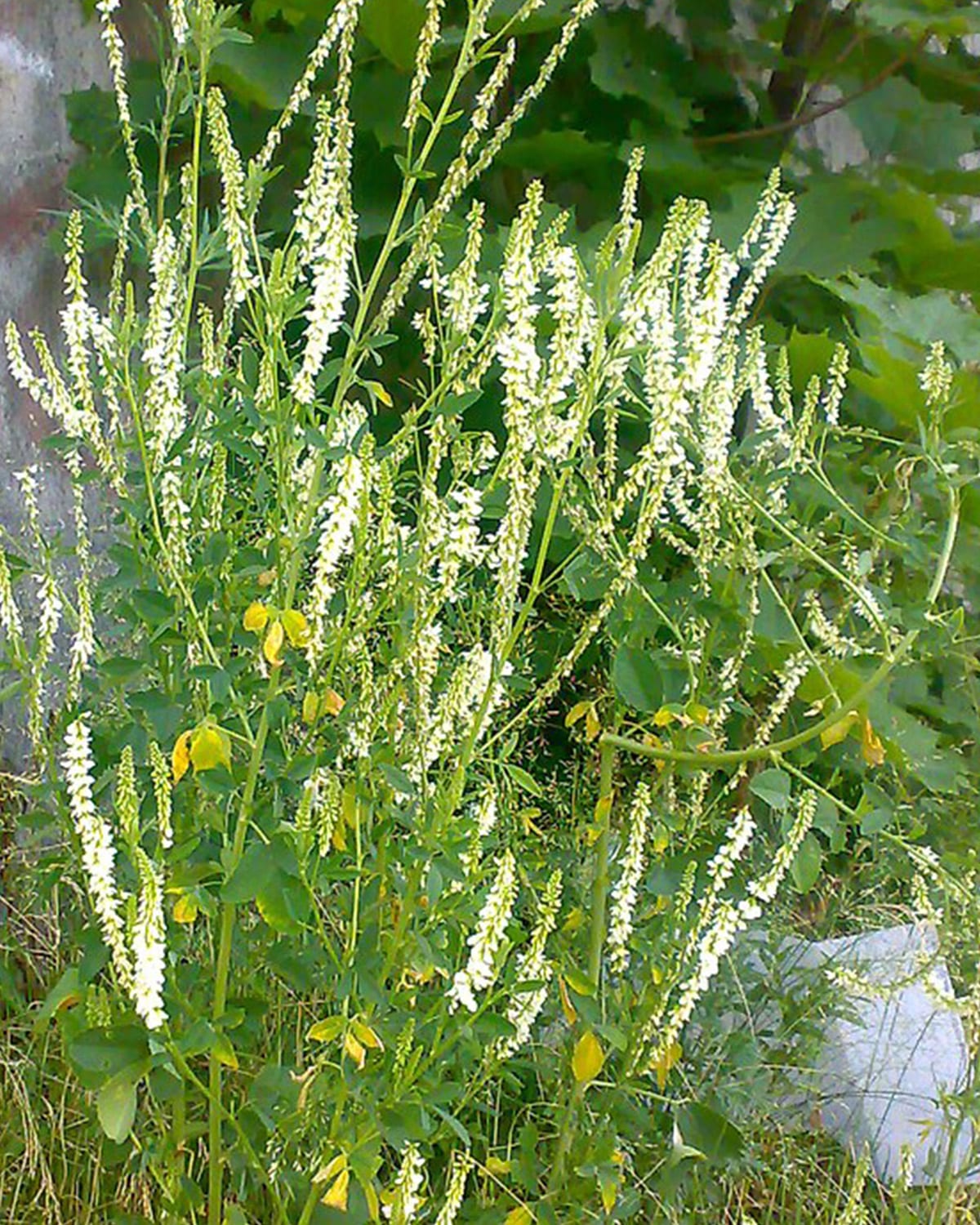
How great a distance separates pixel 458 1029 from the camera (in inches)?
55.3

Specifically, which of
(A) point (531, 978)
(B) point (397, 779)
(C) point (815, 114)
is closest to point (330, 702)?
(B) point (397, 779)

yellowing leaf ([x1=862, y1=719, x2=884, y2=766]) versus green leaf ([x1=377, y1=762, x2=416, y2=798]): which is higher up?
green leaf ([x1=377, y1=762, x2=416, y2=798])

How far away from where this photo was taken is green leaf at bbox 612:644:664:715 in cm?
166

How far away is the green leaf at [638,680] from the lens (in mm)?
1660

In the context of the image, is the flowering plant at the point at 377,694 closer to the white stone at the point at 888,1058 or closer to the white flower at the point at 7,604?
the white flower at the point at 7,604

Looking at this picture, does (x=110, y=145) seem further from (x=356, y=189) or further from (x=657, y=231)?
(x=657, y=231)

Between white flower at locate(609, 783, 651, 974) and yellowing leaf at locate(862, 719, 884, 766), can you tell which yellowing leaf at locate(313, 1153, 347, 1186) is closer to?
white flower at locate(609, 783, 651, 974)

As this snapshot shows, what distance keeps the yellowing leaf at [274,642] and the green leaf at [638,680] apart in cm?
47

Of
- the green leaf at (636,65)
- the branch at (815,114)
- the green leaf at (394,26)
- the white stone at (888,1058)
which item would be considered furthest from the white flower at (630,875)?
the branch at (815,114)

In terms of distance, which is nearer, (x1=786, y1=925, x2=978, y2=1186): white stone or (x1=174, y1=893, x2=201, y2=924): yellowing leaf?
(x1=174, y1=893, x2=201, y2=924): yellowing leaf

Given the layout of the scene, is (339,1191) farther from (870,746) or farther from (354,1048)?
(870,746)

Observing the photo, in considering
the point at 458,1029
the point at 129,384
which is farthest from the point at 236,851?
the point at 129,384

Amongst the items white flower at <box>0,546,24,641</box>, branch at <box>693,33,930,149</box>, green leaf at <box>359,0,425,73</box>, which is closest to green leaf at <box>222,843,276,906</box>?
white flower at <box>0,546,24,641</box>

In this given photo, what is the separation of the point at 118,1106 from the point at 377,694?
44 cm
